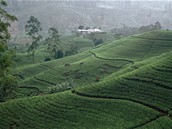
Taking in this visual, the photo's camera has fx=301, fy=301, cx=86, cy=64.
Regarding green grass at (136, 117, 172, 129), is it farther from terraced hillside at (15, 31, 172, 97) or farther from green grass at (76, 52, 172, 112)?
terraced hillside at (15, 31, 172, 97)

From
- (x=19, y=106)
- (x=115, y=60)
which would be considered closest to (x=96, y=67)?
(x=115, y=60)

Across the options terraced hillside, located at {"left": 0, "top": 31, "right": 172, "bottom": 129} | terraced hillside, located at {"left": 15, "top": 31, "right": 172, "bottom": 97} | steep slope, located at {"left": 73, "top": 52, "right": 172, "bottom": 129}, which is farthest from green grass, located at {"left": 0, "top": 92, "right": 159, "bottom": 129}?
terraced hillside, located at {"left": 15, "top": 31, "right": 172, "bottom": 97}

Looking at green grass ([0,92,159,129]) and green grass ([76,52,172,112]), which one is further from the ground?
green grass ([76,52,172,112])

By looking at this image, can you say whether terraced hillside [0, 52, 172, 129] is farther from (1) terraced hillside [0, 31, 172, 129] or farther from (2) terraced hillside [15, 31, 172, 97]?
(2) terraced hillside [15, 31, 172, 97]

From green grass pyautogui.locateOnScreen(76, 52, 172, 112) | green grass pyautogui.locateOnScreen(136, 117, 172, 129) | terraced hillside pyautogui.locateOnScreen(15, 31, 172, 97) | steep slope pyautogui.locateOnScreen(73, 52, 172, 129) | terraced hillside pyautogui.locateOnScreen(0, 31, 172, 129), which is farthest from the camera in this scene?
terraced hillside pyautogui.locateOnScreen(15, 31, 172, 97)

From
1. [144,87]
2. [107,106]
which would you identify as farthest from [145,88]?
[107,106]

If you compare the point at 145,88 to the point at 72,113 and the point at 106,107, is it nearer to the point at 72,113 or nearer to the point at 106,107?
the point at 106,107

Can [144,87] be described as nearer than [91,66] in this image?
Yes

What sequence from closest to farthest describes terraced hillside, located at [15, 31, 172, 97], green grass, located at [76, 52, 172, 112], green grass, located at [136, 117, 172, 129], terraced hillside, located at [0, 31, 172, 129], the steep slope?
1. green grass, located at [136, 117, 172, 129]
2. terraced hillside, located at [0, 31, 172, 129]
3. the steep slope
4. green grass, located at [76, 52, 172, 112]
5. terraced hillside, located at [15, 31, 172, 97]

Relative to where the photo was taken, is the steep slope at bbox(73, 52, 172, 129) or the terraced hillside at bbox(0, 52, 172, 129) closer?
the terraced hillside at bbox(0, 52, 172, 129)

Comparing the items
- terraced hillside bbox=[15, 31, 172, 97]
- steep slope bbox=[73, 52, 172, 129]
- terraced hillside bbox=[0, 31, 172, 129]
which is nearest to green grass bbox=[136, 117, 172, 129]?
terraced hillside bbox=[0, 31, 172, 129]

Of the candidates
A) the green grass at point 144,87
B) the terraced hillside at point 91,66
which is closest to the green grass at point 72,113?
the green grass at point 144,87

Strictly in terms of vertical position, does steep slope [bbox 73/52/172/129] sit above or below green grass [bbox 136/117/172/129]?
above

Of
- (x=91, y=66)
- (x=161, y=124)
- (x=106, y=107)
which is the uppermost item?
(x=91, y=66)
